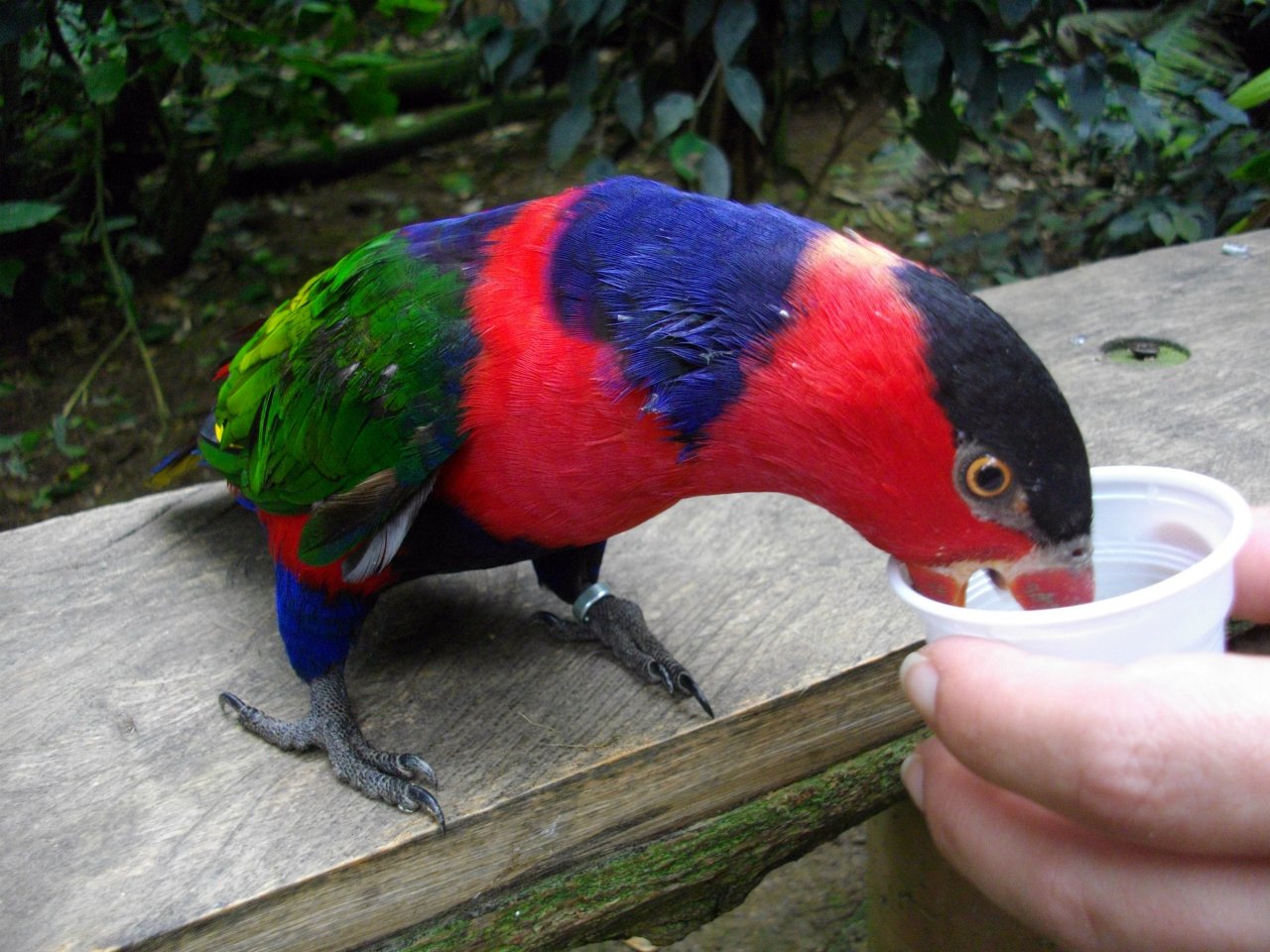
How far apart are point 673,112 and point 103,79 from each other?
5.33ft

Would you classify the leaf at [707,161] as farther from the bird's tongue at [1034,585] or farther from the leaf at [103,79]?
the bird's tongue at [1034,585]

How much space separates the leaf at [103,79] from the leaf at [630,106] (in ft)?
4.73

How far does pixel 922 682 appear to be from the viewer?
1067mm

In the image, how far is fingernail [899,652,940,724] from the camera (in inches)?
41.5

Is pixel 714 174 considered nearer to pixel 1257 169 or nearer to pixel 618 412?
pixel 1257 169

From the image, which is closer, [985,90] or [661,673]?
[661,673]

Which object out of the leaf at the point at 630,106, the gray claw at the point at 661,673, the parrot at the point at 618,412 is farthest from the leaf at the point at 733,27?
the gray claw at the point at 661,673

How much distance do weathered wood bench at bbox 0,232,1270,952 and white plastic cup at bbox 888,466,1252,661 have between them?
0.39 meters


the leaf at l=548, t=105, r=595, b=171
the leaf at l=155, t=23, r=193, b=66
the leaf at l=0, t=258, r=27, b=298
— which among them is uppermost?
the leaf at l=155, t=23, r=193, b=66

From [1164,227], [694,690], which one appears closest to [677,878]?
[694,690]

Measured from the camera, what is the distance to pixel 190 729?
5.28 feet

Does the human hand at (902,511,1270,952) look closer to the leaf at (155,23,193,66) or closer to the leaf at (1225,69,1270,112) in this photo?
the leaf at (1225,69,1270,112)

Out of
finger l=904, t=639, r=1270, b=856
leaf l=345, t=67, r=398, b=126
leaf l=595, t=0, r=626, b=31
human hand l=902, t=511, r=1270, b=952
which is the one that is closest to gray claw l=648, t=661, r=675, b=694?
human hand l=902, t=511, r=1270, b=952

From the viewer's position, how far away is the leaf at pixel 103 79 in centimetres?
307
